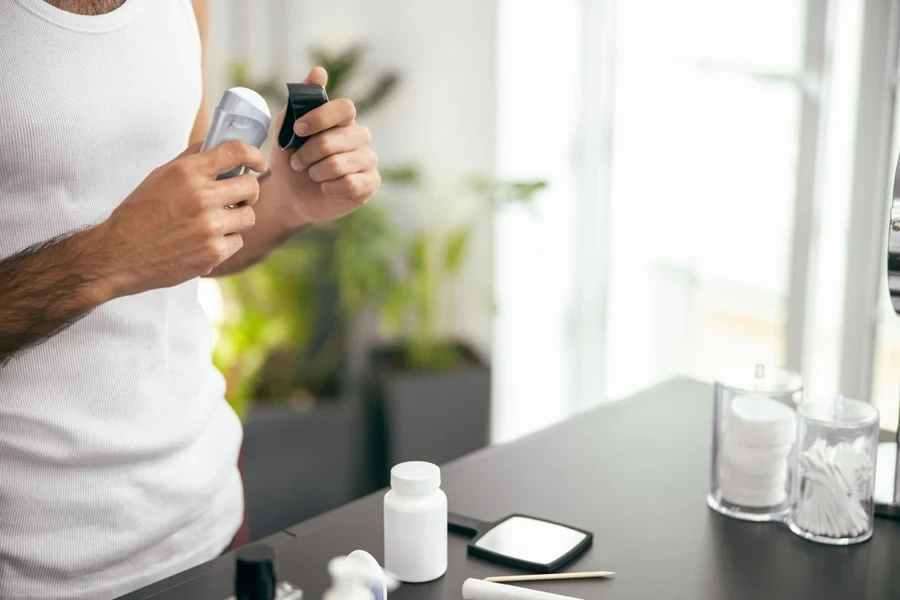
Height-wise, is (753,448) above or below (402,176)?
below

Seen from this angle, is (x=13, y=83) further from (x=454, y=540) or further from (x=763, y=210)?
(x=763, y=210)

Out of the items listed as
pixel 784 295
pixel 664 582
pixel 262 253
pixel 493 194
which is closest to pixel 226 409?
pixel 262 253

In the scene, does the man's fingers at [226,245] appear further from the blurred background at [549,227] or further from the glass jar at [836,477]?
the blurred background at [549,227]

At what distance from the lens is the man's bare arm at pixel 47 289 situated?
3.06ft

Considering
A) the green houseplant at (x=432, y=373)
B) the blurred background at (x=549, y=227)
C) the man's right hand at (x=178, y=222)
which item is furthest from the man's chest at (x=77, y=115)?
the green houseplant at (x=432, y=373)

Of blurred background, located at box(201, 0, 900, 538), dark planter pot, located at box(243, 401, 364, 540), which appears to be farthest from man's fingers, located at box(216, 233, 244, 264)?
dark planter pot, located at box(243, 401, 364, 540)

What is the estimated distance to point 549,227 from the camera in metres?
2.80

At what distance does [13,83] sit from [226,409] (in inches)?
18.8

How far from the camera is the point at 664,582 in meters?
0.95

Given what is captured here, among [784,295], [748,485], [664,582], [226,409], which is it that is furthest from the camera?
[784,295]

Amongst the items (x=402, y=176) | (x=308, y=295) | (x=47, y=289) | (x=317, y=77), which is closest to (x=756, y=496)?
(x=317, y=77)

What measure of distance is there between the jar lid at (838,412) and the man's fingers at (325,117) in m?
0.60

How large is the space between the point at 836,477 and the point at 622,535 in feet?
0.78

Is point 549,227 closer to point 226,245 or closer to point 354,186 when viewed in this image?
point 354,186
